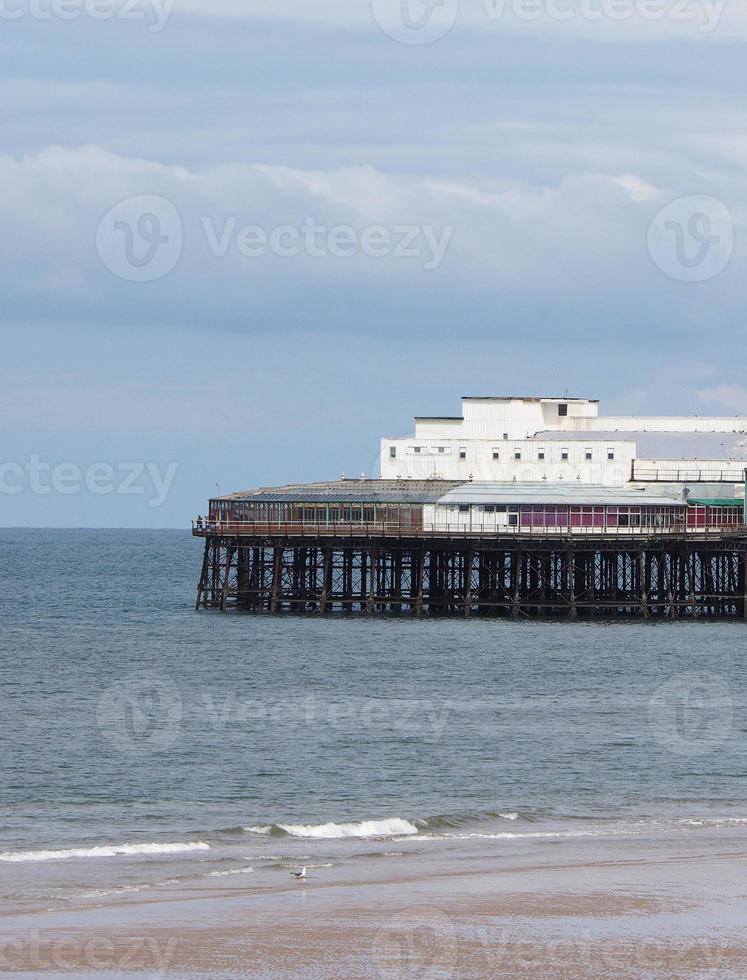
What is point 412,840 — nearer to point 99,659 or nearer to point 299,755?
point 299,755

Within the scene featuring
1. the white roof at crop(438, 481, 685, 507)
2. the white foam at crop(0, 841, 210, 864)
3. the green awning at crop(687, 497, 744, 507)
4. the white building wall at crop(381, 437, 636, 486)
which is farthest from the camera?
the white building wall at crop(381, 437, 636, 486)

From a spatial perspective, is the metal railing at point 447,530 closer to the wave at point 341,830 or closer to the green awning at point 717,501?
the green awning at point 717,501

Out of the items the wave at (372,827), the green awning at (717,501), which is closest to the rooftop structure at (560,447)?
the green awning at (717,501)

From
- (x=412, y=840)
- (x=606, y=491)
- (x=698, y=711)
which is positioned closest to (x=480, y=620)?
(x=606, y=491)

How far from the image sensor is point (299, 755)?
46375 millimetres

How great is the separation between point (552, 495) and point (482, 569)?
5.31 m

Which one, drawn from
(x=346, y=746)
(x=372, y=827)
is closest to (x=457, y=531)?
(x=346, y=746)

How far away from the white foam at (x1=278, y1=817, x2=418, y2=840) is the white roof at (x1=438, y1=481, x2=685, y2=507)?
156 ft

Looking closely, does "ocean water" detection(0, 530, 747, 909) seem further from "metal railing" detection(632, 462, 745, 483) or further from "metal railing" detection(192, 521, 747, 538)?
"metal railing" detection(632, 462, 745, 483)

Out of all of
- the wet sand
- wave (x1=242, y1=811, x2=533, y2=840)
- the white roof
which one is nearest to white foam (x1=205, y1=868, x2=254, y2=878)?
the wet sand

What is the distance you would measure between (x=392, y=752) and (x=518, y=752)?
131 inches

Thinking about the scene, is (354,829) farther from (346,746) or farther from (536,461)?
(536,461)

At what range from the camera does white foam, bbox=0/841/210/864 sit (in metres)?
33.6

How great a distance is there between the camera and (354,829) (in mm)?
37188
